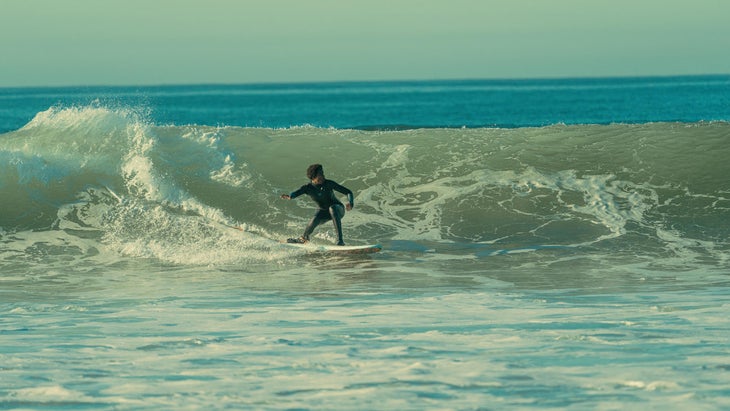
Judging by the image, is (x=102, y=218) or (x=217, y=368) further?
(x=102, y=218)

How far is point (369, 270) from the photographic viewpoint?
1161 cm

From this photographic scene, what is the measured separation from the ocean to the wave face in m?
0.06

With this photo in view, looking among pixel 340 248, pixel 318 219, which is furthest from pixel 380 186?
pixel 340 248

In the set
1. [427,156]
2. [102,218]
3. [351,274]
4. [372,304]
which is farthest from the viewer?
[427,156]

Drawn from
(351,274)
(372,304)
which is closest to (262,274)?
(351,274)

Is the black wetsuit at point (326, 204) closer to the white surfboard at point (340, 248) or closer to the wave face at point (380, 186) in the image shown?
the white surfboard at point (340, 248)

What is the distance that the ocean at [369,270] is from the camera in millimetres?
6133

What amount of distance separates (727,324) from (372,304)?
309cm

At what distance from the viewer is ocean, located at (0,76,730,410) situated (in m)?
6.13

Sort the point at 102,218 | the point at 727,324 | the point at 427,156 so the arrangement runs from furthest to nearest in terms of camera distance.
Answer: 1. the point at 427,156
2. the point at 102,218
3. the point at 727,324

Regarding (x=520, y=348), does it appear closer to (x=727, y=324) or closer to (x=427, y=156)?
(x=727, y=324)

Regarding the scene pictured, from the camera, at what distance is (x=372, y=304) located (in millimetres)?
9172

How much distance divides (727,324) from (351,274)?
467cm

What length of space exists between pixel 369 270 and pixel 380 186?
6.18m
